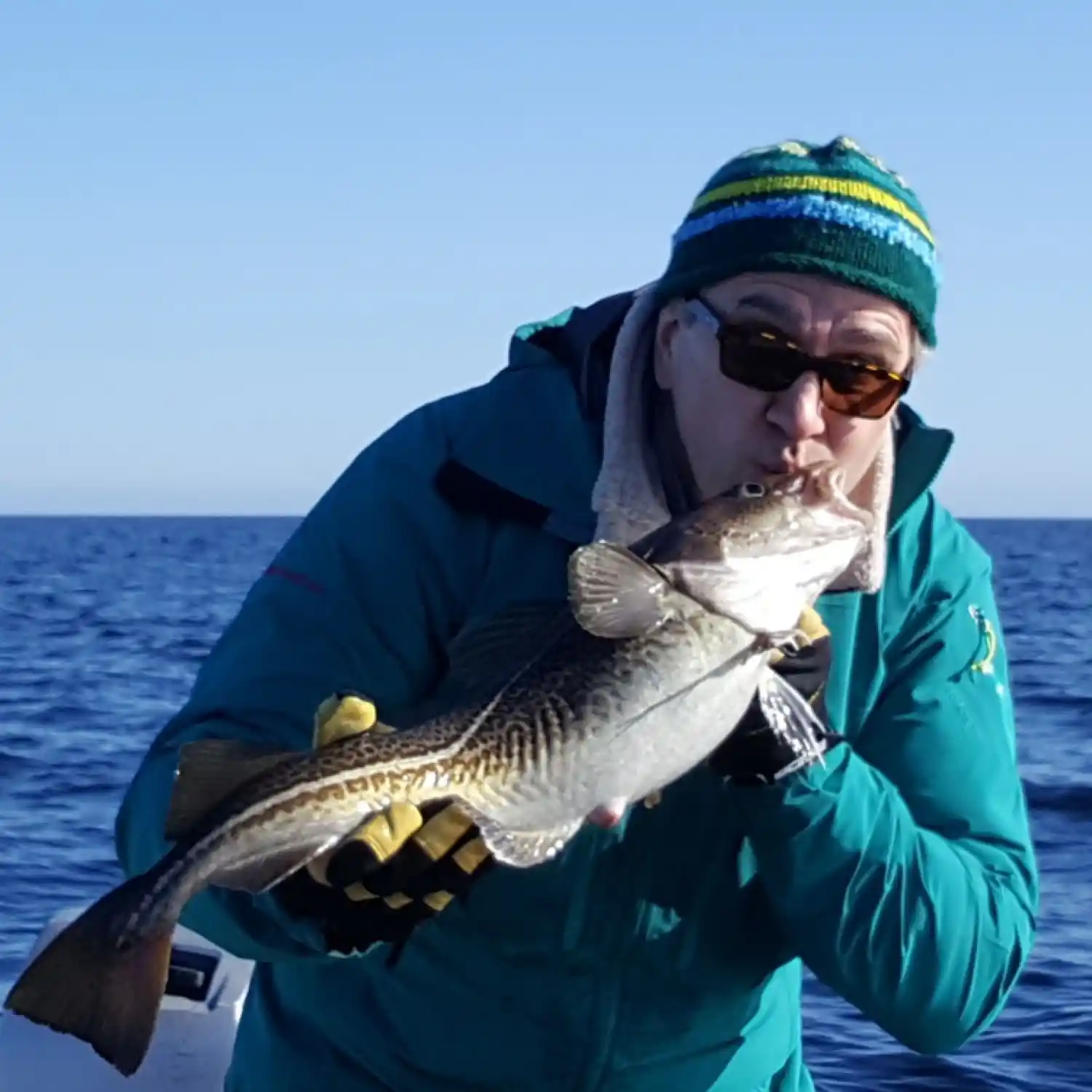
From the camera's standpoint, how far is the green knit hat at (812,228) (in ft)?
12.6

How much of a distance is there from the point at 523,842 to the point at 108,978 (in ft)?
2.65

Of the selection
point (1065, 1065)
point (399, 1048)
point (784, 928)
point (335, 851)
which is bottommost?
point (1065, 1065)

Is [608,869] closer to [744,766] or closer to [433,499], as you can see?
[744,766]

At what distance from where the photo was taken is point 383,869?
11.4 ft

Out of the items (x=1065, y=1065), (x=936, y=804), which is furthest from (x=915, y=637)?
(x=1065, y=1065)

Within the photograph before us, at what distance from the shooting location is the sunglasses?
3.80m

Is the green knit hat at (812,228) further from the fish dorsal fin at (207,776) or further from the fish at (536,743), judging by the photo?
the fish dorsal fin at (207,776)

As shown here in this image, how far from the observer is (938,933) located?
3941mm

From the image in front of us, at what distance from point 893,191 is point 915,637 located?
101cm

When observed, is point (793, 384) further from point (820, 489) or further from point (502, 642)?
point (502, 642)

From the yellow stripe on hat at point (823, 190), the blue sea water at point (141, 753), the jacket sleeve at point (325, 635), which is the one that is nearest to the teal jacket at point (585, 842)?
the jacket sleeve at point (325, 635)

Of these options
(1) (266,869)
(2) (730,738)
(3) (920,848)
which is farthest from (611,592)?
(3) (920,848)

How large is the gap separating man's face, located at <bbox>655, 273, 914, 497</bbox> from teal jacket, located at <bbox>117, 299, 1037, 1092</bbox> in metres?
0.33

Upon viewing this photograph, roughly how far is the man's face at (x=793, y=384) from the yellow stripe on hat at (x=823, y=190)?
0.22 m
